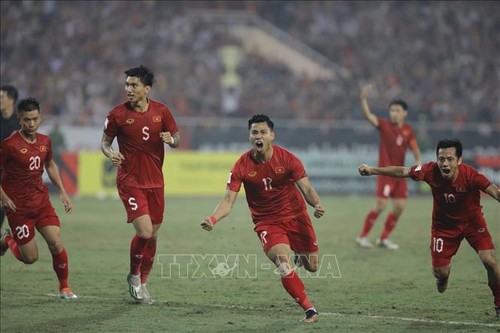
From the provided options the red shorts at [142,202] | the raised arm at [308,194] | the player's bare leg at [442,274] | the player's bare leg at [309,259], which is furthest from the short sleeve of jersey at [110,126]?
the player's bare leg at [442,274]

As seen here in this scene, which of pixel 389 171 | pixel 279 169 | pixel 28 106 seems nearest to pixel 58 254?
pixel 28 106

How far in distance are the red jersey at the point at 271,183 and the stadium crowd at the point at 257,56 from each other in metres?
19.7

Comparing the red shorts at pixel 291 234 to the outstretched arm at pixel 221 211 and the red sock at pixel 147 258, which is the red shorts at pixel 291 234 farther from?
the red sock at pixel 147 258

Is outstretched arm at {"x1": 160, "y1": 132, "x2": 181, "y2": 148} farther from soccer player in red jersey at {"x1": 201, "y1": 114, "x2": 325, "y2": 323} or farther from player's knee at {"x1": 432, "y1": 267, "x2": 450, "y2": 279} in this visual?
player's knee at {"x1": 432, "y1": 267, "x2": 450, "y2": 279}

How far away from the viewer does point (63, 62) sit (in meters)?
31.5

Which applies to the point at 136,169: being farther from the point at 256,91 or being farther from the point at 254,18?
the point at 254,18

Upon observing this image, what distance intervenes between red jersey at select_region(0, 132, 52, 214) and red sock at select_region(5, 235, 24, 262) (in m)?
0.75

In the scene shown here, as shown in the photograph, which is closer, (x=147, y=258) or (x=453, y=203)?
(x=453, y=203)

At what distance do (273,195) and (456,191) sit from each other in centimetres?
198

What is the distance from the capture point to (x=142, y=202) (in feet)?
32.7

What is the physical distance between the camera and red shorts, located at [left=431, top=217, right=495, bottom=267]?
29.8 ft

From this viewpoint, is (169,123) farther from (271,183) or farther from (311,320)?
(311,320)

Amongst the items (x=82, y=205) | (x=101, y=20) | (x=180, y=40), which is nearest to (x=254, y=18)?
(x=180, y=40)

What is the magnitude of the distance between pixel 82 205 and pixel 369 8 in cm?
1752
